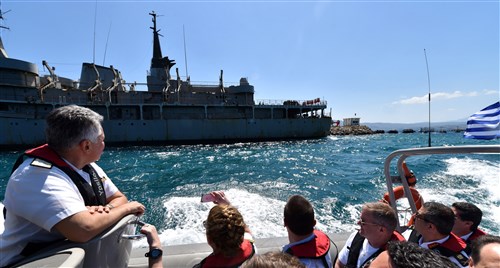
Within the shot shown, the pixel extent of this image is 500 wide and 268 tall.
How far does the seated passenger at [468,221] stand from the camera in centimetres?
248

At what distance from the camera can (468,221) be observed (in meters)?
2.50

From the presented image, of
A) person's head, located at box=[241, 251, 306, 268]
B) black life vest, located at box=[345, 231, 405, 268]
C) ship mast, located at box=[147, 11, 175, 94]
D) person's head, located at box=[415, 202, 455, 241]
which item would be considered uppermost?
ship mast, located at box=[147, 11, 175, 94]

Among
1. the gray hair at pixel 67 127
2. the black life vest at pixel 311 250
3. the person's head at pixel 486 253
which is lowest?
the black life vest at pixel 311 250

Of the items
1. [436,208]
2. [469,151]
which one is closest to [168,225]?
[436,208]

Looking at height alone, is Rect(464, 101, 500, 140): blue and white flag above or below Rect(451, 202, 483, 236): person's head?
above

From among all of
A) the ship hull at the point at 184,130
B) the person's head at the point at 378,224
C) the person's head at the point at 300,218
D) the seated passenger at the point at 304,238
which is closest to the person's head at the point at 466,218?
the person's head at the point at 378,224

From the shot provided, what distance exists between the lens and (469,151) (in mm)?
1952

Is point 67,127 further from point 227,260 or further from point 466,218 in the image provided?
point 466,218

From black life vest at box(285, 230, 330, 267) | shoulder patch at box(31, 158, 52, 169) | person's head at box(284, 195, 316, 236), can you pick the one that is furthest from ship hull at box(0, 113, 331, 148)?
black life vest at box(285, 230, 330, 267)

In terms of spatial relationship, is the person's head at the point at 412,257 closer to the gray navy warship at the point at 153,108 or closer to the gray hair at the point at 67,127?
the gray hair at the point at 67,127

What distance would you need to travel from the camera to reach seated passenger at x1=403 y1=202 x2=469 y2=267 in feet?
6.55

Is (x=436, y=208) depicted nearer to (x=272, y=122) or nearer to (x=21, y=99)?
(x=272, y=122)

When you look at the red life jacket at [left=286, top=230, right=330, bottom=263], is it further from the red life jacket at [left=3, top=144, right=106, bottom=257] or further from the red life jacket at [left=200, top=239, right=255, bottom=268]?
the red life jacket at [left=3, top=144, right=106, bottom=257]

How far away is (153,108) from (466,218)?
31.5m
